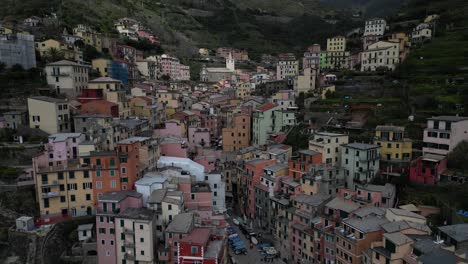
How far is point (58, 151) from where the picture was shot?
3125 cm

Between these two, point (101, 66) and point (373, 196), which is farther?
Result: point (101, 66)

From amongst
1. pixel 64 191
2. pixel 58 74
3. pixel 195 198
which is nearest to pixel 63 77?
pixel 58 74

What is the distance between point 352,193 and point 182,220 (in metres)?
14.1

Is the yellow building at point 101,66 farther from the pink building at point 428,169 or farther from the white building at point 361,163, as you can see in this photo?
the pink building at point 428,169

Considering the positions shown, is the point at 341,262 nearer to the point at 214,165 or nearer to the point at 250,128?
the point at 214,165

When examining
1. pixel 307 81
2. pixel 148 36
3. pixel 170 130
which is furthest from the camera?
pixel 148 36

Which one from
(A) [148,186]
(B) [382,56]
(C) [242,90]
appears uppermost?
(B) [382,56]

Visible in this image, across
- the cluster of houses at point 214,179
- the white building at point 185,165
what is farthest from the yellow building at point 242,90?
the white building at point 185,165

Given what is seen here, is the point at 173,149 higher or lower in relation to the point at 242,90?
lower

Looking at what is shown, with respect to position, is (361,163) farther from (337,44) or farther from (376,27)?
(376,27)

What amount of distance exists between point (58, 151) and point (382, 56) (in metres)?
46.3

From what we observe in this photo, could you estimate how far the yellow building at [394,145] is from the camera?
33.8m

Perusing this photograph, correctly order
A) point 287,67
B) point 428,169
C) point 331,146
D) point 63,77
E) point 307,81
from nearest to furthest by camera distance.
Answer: point 428,169 < point 331,146 < point 63,77 < point 307,81 < point 287,67

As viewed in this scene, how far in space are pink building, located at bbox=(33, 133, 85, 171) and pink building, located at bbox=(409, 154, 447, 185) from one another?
29.9 m
